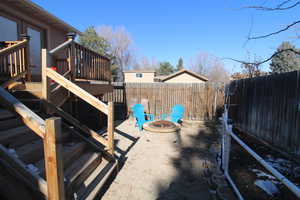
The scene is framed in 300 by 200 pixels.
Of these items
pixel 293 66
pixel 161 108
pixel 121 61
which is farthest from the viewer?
pixel 121 61

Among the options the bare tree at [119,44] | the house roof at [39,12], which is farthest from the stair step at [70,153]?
the bare tree at [119,44]

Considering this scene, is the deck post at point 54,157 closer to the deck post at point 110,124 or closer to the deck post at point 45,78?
the deck post at point 110,124

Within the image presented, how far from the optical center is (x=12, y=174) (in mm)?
1709

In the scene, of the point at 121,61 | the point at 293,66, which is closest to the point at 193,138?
the point at 293,66

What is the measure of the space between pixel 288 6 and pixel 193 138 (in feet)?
14.6

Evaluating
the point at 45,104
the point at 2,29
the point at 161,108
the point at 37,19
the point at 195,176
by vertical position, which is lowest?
the point at 195,176

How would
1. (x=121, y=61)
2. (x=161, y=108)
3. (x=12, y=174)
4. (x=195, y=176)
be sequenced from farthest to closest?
(x=121, y=61) < (x=161, y=108) < (x=195, y=176) < (x=12, y=174)

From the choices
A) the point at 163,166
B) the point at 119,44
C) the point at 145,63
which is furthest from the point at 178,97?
the point at 145,63

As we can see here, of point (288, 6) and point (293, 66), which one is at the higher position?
point (293, 66)

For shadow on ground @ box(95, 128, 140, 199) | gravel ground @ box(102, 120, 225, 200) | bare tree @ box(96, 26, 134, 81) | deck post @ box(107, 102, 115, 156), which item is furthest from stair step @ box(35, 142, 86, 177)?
bare tree @ box(96, 26, 134, 81)

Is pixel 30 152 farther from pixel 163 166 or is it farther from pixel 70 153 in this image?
pixel 163 166

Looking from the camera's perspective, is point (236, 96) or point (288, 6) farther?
point (236, 96)

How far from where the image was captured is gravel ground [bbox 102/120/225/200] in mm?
2654

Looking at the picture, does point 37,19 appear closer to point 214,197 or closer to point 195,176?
point 195,176
